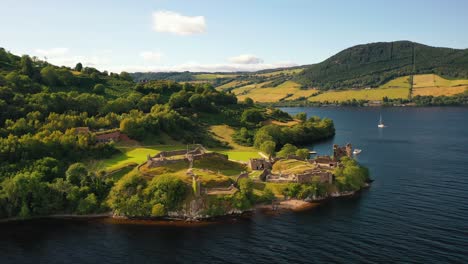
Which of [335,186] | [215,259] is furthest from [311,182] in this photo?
[215,259]

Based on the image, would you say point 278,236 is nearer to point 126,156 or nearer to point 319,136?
point 126,156

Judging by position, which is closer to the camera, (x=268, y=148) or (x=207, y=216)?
(x=207, y=216)

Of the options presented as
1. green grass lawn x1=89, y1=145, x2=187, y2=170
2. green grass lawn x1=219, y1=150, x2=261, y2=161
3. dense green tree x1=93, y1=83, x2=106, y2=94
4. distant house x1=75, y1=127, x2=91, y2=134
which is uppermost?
dense green tree x1=93, y1=83, x2=106, y2=94

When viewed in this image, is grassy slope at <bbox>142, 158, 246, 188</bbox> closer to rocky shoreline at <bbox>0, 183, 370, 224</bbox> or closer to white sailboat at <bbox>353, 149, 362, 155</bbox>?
rocky shoreline at <bbox>0, 183, 370, 224</bbox>

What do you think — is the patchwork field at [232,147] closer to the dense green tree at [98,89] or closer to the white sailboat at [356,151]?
the white sailboat at [356,151]

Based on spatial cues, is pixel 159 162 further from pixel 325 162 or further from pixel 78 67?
pixel 78 67

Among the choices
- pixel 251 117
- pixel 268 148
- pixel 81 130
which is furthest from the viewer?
pixel 251 117

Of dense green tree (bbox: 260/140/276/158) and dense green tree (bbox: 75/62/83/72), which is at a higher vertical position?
dense green tree (bbox: 75/62/83/72)

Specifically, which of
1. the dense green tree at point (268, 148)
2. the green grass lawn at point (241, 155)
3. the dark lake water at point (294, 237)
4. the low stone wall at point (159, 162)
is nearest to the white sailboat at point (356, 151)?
the dense green tree at point (268, 148)

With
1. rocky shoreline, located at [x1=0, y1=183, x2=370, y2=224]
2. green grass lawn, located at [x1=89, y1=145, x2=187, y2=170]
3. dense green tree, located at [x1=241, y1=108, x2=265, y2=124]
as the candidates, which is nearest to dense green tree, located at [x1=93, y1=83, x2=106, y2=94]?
green grass lawn, located at [x1=89, y1=145, x2=187, y2=170]

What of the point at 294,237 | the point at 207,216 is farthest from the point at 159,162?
the point at 294,237

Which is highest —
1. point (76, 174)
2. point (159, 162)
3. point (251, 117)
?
point (251, 117)
